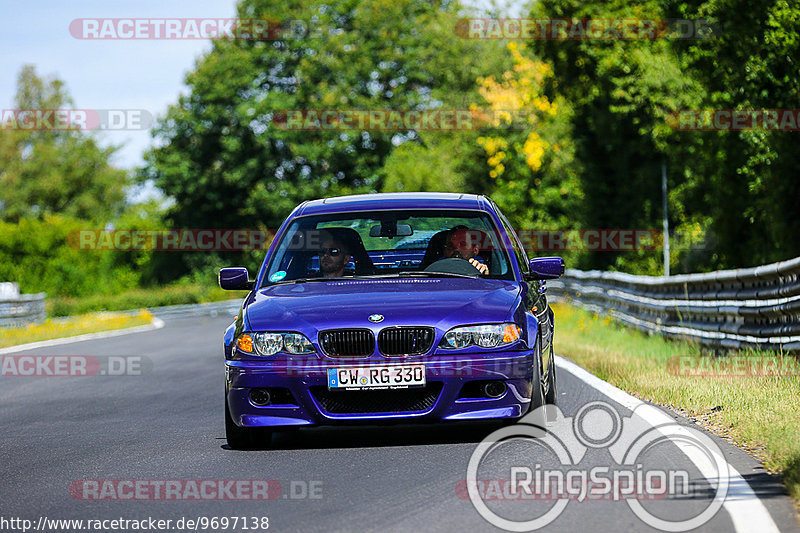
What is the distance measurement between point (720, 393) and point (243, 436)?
392cm

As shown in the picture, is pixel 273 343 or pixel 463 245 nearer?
pixel 273 343

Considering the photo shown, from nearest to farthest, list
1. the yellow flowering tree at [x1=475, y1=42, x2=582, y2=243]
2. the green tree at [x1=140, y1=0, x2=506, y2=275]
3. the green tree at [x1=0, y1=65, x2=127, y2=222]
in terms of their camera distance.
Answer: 1. the yellow flowering tree at [x1=475, y1=42, x2=582, y2=243]
2. the green tree at [x1=140, y1=0, x2=506, y2=275]
3. the green tree at [x1=0, y1=65, x2=127, y2=222]

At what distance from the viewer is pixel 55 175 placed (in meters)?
86.9

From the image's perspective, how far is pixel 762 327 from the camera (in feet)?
41.3

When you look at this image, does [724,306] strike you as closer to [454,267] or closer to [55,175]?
[454,267]

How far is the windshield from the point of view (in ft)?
29.2

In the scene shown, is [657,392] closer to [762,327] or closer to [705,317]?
[762,327]

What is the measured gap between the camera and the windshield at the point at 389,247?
891 centimetres

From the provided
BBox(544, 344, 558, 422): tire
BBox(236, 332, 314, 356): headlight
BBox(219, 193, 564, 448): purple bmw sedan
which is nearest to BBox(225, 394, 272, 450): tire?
BBox(219, 193, 564, 448): purple bmw sedan

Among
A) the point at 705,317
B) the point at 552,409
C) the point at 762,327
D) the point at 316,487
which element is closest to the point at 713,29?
the point at 705,317

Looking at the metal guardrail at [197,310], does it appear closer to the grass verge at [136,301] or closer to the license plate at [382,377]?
the grass verge at [136,301]

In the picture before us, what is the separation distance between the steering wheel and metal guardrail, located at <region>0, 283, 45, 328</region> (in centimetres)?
2777

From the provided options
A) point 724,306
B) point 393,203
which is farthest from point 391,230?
point 724,306

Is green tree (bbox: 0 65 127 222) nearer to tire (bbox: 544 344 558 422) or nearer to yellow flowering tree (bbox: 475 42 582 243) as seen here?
yellow flowering tree (bbox: 475 42 582 243)
